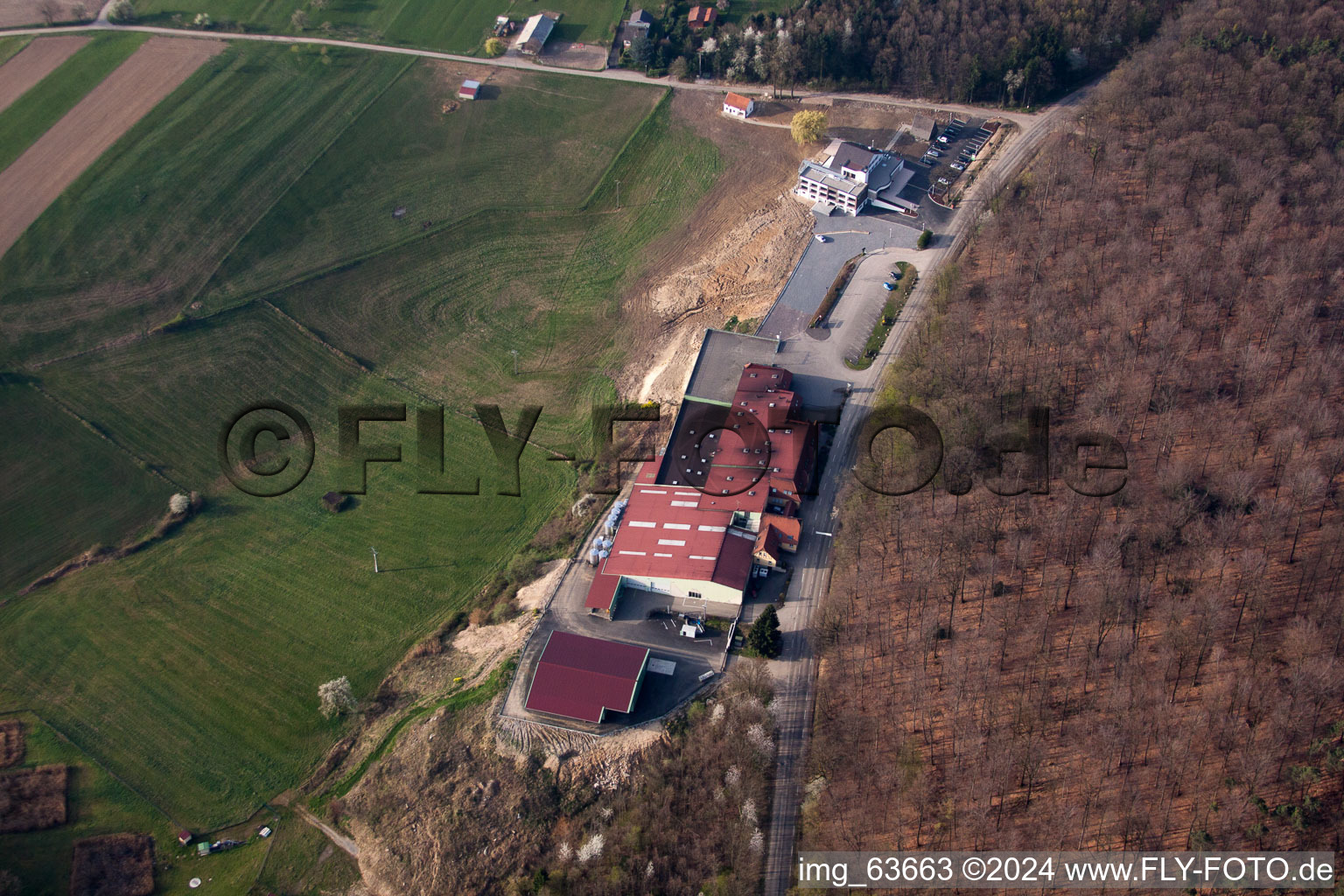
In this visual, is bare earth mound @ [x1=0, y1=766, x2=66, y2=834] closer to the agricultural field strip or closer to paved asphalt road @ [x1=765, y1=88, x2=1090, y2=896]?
paved asphalt road @ [x1=765, y1=88, x2=1090, y2=896]

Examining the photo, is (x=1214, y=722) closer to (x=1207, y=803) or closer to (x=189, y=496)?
(x=1207, y=803)

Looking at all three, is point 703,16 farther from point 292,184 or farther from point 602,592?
point 602,592

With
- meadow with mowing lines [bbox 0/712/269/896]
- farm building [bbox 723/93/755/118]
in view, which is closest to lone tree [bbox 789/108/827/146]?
farm building [bbox 723/93/755/118]

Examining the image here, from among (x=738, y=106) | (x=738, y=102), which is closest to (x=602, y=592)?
(x=738, y=106)

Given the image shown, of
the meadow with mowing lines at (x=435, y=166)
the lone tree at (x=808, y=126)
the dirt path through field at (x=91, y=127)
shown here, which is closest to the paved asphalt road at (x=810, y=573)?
the lone tree at (x=808, y=126)

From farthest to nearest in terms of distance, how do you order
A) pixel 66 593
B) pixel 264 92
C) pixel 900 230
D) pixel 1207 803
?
pixel 264 92 → pixel 900 230 → pixel 66 593 → pixel 1207 803

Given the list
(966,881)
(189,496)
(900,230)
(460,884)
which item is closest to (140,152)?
(189,496)

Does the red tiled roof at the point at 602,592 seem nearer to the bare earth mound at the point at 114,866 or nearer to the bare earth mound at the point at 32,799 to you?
the bare earth mound at the point at 114,866
